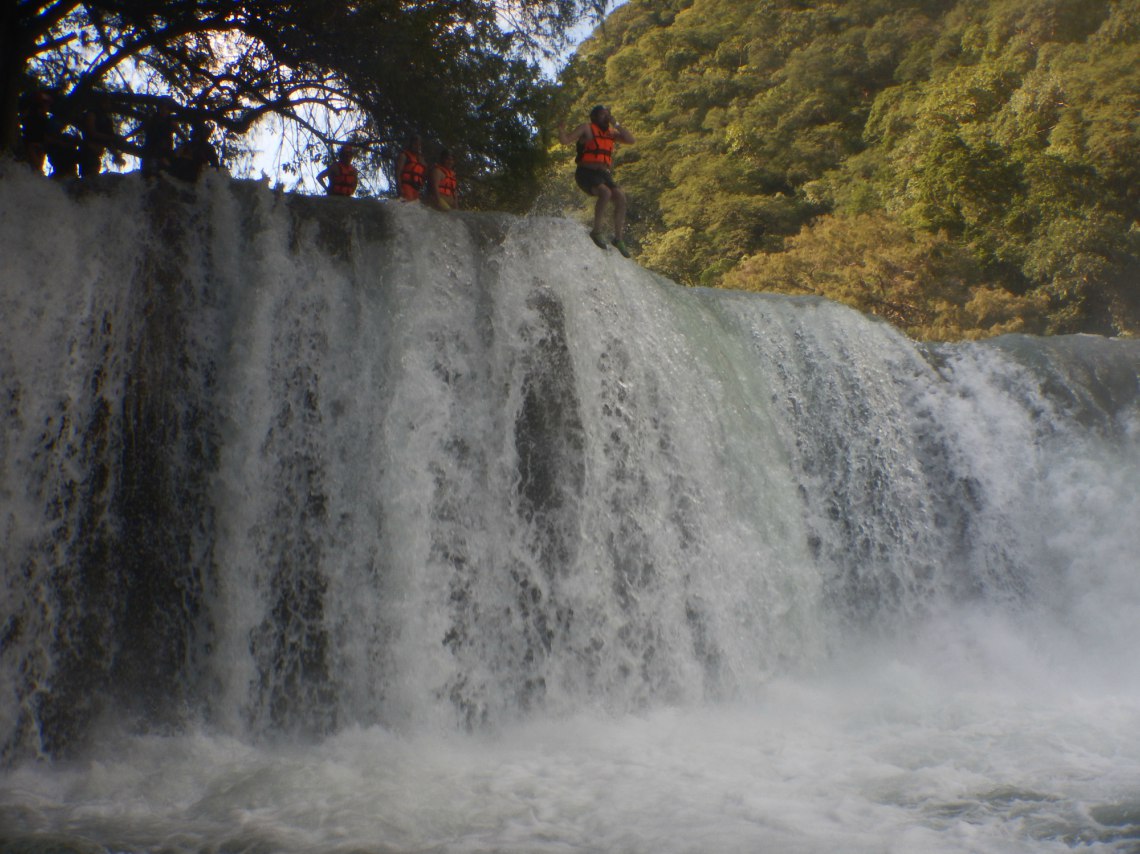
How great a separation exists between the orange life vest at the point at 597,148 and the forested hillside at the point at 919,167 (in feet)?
20.1

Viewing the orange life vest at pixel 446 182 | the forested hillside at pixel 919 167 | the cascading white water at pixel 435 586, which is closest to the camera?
the cascading white water at pixel 435 586

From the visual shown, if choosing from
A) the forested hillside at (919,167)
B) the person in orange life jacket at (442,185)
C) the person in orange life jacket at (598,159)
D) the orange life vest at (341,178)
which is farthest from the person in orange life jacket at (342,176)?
the forested hillside at (919,167)

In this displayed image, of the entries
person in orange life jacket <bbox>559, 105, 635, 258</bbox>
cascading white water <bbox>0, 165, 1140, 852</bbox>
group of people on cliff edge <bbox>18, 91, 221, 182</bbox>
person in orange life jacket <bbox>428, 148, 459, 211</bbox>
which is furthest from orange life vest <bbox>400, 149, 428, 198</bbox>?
cascading white water <bbox>0, 165, 1140, 852</bbox>

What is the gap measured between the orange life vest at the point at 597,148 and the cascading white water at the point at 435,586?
754mm

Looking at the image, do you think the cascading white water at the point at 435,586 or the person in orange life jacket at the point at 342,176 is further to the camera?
the person in orange life jacket at the point at 342,176

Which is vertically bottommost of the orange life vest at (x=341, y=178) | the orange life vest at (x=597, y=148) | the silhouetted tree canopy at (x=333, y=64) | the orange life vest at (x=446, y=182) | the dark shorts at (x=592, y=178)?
the dark shorts at (x=592, y=178)

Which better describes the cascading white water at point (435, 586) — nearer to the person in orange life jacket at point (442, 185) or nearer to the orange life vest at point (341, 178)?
the person in orange life jacket at point (442, 185)

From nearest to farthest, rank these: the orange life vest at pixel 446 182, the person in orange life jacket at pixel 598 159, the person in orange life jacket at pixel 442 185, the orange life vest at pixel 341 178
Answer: the person in orange life jacket at pixel 598 159, the person in orange life jacket at pixel 442 185, the orange life vest at pixel 446 182, the orange life vest at pixel 341 178

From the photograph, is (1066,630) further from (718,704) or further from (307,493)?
(307,493)

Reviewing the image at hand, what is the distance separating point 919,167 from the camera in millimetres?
17891

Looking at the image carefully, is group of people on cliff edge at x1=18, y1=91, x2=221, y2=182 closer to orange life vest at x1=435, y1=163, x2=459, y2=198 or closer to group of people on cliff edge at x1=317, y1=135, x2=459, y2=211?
group of people on cliff edge at x1=317, y1=135, x2=459, y2=211

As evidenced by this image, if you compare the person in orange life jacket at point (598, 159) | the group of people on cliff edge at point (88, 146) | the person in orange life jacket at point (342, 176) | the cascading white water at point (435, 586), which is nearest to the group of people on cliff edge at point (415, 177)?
the person in orange life jacket at point (342, 176)

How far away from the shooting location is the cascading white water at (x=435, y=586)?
4.47 m

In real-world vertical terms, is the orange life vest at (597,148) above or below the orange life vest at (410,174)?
below
